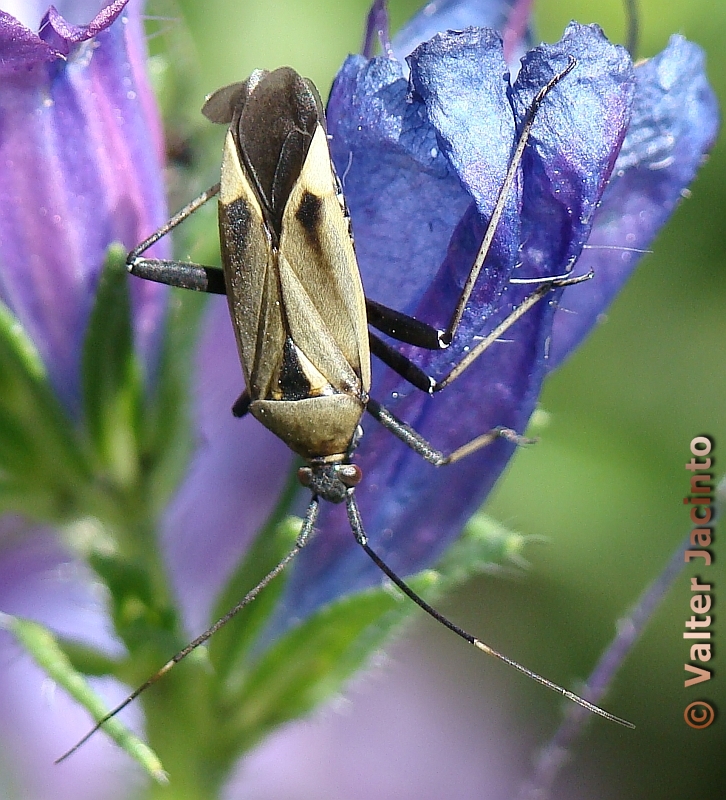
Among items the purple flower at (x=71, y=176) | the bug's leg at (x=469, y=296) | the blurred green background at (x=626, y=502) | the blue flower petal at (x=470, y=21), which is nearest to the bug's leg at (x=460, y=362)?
the bug's leg at (x=469, y=296)

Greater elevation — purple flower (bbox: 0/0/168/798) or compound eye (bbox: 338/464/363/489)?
purple flower (bbox: 0/0/168/798)

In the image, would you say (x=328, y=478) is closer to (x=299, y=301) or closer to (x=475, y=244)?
(x=299, y=301)

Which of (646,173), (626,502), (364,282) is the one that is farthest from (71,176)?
(626,502)

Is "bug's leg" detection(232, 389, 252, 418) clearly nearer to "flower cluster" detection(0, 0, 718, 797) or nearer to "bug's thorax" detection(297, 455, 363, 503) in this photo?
"flower cluster" detection(0, 0, 718, 797)

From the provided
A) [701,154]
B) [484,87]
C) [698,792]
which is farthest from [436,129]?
[698,792]

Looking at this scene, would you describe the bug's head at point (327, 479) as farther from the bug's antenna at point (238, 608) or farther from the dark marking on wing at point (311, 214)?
the dark marking on wing at point (311, 214)

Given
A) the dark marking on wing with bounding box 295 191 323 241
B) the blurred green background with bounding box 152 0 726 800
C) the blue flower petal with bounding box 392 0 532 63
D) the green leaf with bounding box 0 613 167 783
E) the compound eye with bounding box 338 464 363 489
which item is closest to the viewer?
the green leaf with bounding box 0 613 167 783

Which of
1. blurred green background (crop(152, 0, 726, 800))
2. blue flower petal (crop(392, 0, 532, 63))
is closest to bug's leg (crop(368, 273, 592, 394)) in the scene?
blue flower petal (crop(392, 0, 532, 63))
